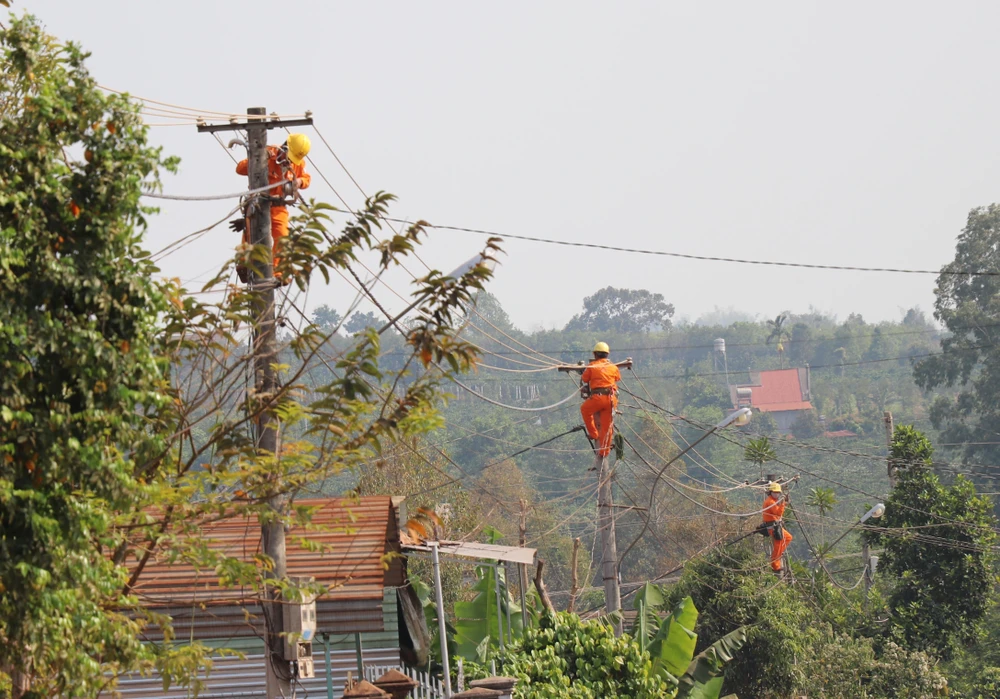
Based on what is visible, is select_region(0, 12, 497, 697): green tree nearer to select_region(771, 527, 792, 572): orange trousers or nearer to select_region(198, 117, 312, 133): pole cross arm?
select_region(198, 117, 312, 133): pole cross arm

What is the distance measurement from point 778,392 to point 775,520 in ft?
284

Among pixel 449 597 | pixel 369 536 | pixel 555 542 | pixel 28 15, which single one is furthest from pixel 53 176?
pixel 555 542

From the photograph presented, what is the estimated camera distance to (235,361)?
860cm

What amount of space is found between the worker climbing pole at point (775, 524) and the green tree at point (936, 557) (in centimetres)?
243

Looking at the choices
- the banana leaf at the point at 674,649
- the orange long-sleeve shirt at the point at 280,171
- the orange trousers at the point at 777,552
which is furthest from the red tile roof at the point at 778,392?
the orange long-sleeve shirt at the point at 280,171

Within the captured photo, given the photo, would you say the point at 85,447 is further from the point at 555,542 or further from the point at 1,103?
the point at 555,542

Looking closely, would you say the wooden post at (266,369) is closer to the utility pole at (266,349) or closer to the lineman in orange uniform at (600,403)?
the utility pole at (266,349)

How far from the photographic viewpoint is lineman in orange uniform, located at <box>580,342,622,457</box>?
1759 centimetres

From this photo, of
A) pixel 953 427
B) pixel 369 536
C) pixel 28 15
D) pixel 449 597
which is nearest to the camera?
pixel 28 15

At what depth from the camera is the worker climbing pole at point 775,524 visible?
2966 centimetres

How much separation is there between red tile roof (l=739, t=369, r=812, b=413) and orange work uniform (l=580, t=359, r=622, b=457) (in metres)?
95.6

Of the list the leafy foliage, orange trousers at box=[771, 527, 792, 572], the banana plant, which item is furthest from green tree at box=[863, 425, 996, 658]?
the leafy foliage

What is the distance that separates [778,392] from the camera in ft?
375

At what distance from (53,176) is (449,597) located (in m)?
27.4
